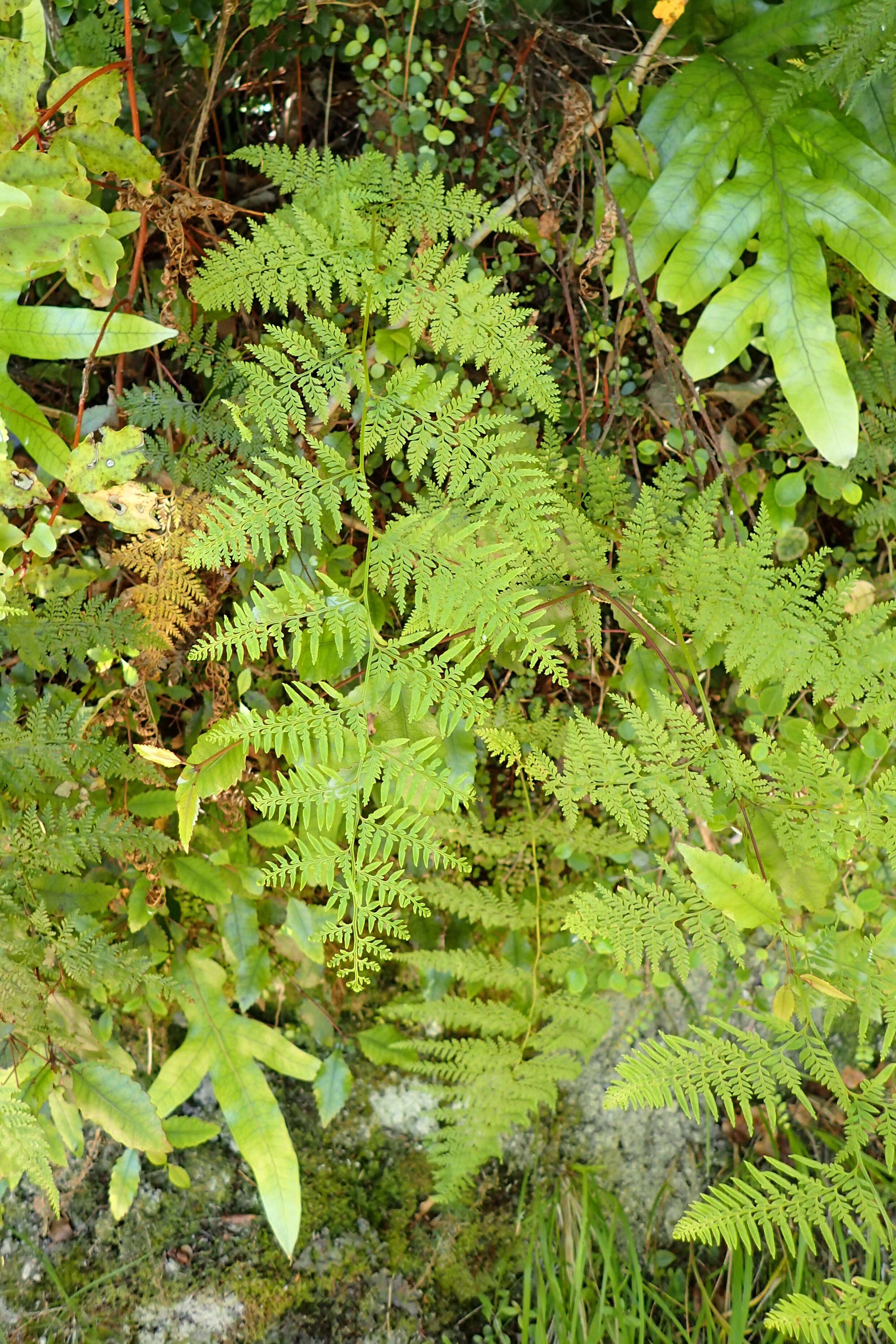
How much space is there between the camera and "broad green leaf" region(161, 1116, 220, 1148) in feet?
7.59

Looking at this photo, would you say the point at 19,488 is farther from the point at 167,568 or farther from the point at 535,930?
the point at 535,930

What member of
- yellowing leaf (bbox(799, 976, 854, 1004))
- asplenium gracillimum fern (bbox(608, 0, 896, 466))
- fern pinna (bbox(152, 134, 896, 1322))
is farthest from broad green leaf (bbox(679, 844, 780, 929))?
asplenium gracillimum fern (bbox(608, 0, 896, 466))

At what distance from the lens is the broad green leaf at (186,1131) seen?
91.0 inches

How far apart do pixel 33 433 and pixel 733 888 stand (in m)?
1.63

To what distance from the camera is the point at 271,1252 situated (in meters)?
2.40

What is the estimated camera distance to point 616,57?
1921mm

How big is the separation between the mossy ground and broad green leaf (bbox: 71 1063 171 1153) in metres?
0.42

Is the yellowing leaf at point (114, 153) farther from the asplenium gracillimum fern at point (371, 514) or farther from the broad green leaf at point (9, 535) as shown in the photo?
the broad green leaf at point (9, 535)

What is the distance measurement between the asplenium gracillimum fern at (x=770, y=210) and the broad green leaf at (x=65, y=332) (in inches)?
39.8

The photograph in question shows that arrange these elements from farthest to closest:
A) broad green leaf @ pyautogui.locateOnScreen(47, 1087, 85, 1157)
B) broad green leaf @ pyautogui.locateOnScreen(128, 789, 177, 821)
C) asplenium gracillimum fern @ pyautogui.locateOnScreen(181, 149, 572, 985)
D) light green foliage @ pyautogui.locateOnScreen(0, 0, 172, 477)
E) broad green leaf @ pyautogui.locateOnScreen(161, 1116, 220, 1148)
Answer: broad green leaf @ pyautogui.locateOnScreen(161, 1116, 220, 1148) → broad green leaf @ pyautogui.locateOnScreen(47, 1087, 85, 1157) → broad green leaf @ pyautogui.locateOnScreen(128, 789, 177, 821) → light green foliage @ pyautogui.locateOnScreen(0, 0, 172, 477) → asplenium gracillimum fern @ pyautogui.locateOnScreen(181, 149, 572, 985)

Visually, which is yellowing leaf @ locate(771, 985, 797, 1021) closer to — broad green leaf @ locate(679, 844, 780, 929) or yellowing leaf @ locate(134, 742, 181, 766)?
broad green leaf @ locate(679, 844, 780, 929)

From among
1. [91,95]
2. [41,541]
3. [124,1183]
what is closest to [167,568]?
[41,541]

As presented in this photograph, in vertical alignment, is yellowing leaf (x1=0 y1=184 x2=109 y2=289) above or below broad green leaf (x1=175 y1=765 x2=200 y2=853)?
above

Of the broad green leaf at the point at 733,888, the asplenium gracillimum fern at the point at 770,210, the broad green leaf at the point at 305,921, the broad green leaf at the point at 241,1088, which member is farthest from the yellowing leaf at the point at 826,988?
the broad green leaf at the point at 241,1088
